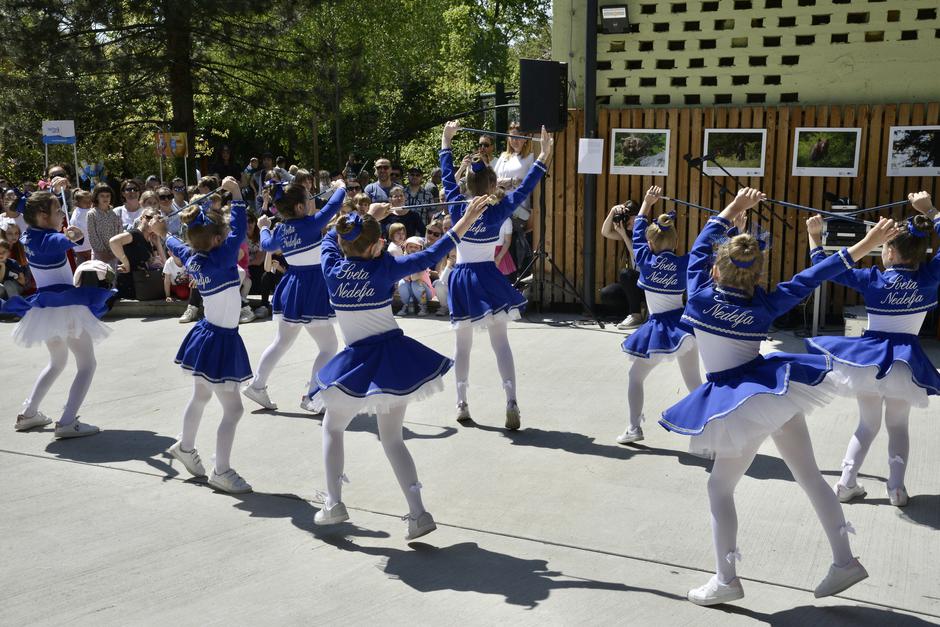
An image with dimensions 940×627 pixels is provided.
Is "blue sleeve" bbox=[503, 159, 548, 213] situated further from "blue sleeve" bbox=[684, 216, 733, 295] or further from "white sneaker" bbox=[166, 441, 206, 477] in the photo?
"white sneaker" bbox=[166, 441, 206, 477]

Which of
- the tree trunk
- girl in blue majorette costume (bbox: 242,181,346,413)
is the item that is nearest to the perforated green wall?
girl in blue majorette costume (bbox: 242,181,346,413)

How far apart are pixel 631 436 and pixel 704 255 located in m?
2.22

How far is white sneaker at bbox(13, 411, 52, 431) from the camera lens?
680 cm

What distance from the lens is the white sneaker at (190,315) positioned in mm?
10922

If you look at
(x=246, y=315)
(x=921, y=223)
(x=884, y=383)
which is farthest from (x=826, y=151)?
(x=246, y=315)

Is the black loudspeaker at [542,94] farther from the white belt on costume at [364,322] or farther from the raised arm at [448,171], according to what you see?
the white belt on costume at [364,322]

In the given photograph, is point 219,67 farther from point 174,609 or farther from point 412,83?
point 174,609

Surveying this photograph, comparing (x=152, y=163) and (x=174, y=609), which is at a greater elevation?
(x=152, y=163)

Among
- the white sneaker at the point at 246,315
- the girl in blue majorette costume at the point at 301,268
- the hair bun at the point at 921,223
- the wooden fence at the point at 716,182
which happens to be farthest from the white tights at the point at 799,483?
the white sneaker at the point at 246,315

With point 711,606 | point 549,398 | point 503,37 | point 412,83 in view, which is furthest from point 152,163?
point 711,606

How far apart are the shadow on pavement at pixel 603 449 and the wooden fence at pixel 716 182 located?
457cm

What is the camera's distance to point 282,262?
37.2 feet

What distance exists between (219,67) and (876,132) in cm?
1468

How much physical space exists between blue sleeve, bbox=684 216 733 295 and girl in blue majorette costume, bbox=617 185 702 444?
143 centimetres
